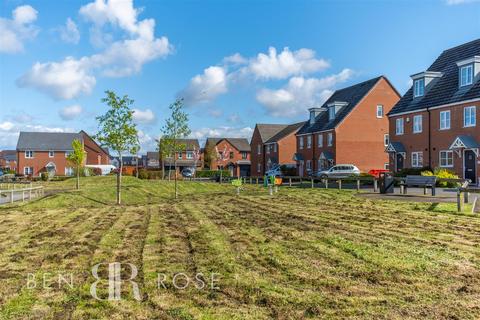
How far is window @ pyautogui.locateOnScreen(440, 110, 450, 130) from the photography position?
35.5 m

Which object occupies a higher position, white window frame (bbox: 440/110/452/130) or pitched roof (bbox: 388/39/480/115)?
pitched roof (bbox: 388/39/480/115)

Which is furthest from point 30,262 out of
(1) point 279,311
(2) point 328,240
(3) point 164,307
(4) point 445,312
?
(4) point 445,312

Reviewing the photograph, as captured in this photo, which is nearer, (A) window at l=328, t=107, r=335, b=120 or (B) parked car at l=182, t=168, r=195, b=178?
(A) window at l=328, t=107, r=335, b=120

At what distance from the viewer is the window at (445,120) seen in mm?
35469

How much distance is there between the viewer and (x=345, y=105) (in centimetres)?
5531

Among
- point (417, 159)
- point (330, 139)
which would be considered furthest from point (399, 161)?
point (330, 139)

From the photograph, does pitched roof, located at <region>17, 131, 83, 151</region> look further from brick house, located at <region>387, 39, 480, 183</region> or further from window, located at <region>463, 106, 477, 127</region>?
window, located at <region>463, 106, 477, 127</region>

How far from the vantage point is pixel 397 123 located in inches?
1660

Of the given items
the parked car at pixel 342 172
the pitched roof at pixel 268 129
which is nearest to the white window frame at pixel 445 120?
the parked car at pixel 342 172

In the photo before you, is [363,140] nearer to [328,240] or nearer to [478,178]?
[478,178]

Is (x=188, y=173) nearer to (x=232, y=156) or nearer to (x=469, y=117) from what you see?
(x=232, y=156)

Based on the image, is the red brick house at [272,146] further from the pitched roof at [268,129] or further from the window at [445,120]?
the window at [445,120]

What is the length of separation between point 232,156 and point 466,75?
2533 inches

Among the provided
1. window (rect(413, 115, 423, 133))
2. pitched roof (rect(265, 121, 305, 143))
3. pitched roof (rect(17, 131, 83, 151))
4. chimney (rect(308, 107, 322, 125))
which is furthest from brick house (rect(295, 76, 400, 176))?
pitched roof (rect(17, 131, 83, 151))
